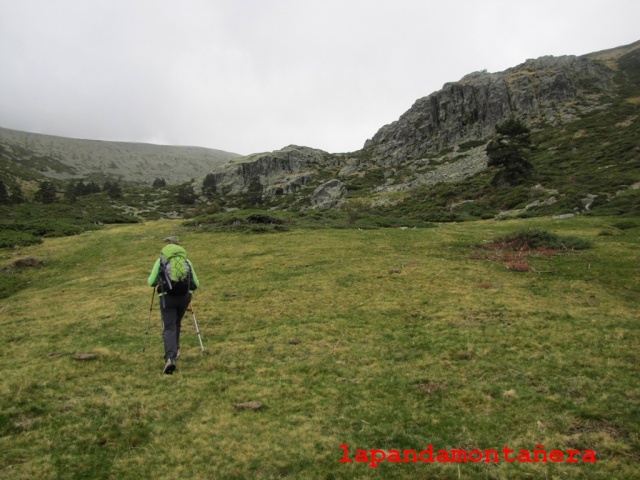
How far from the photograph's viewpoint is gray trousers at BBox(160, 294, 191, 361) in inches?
467

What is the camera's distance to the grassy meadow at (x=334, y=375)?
303 inches

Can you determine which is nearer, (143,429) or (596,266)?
(143,429)

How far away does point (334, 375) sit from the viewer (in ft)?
37.6

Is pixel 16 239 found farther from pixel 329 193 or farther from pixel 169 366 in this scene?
pixel 329 193

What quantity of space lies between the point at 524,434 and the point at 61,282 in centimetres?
2932

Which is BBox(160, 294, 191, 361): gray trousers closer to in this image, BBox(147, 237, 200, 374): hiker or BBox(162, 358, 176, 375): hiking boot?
BBox(147, 237, 200, 374): hiker

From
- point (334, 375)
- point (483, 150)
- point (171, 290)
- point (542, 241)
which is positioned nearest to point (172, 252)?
point (171, 290)

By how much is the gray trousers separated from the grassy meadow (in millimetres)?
844

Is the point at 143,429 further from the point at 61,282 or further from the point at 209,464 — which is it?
the point at 61,282

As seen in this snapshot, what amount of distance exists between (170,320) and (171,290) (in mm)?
970

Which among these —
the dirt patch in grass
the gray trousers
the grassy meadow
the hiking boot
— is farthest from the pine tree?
the hiking boot

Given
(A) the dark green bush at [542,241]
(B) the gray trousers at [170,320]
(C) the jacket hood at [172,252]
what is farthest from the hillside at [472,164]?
(B) the gray trousers at [170,320]

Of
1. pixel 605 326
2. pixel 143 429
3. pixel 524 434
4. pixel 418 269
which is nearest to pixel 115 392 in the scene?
pixel 143 429

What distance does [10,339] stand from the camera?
15586 mm
